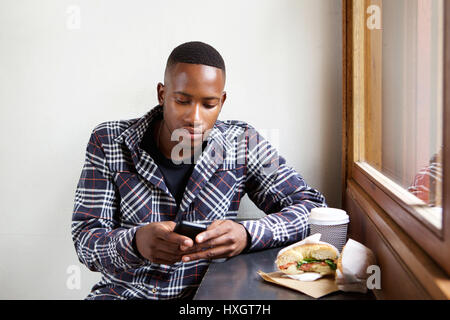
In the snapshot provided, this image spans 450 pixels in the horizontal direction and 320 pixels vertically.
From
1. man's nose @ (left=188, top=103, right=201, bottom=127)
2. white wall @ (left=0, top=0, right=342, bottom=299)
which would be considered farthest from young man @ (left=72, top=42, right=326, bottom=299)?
white wall @ (left=0, top=0, right=342, bottom=299)

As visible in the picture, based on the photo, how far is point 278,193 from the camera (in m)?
1.44

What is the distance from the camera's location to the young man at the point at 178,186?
1.23 meters

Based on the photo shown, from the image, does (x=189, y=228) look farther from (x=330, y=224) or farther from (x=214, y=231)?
(x=330, y=224)

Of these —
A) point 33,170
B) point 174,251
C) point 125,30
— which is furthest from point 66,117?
point 174,251

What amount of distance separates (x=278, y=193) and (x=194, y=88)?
0.48 metres

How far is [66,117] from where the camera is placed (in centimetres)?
182

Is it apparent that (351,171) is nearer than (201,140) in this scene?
No

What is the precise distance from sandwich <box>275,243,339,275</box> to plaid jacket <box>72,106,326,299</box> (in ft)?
0.74

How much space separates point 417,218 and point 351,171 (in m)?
0.83

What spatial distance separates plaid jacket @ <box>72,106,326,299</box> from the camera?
4.08 ft

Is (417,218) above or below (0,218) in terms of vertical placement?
above

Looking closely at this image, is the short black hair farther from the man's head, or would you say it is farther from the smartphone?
the smartphone

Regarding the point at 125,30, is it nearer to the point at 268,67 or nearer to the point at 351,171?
the point at 268,67

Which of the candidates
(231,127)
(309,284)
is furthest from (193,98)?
(309,284)
